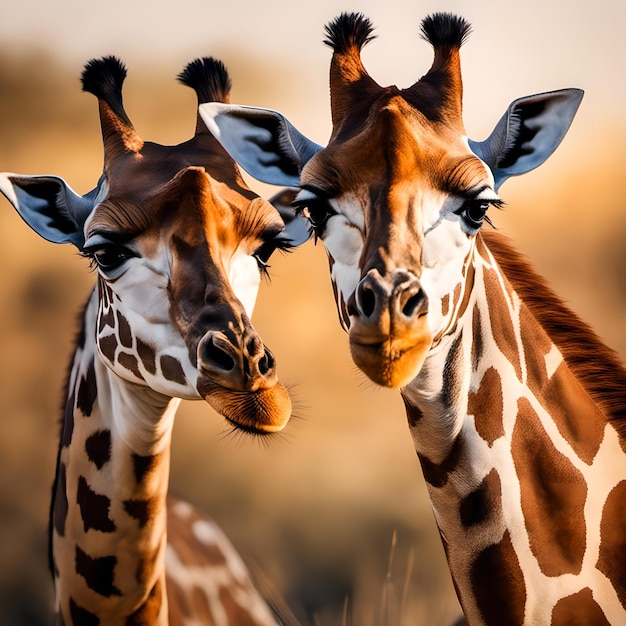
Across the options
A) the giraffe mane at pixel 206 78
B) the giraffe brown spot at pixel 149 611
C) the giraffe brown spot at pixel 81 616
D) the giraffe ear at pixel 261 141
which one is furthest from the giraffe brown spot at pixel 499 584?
the giraffe mane at pixel 206 78

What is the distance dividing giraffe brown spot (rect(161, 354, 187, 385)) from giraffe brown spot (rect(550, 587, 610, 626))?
69.3 inches

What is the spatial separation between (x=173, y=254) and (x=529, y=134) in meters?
1.64

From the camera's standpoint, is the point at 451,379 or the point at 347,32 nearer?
the point at 451,379

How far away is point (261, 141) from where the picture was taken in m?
4.51

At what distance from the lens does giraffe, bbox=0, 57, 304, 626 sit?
159 inches

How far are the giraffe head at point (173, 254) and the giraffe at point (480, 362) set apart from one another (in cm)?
49

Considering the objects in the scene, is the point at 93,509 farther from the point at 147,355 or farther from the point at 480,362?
the point at 480,362

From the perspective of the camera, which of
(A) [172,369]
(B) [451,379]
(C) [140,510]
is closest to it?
(B) [451,379]

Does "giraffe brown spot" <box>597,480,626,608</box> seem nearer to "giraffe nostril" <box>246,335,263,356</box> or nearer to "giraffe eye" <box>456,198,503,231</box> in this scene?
"giraffe eye" <box>456,198,503,231</box>

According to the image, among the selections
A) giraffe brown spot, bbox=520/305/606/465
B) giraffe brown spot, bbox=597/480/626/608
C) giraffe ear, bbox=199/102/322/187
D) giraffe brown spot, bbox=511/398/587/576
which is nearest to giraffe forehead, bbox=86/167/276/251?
giraffe ear, bbox=199/102/322/187

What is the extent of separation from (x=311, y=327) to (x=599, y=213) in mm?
3369

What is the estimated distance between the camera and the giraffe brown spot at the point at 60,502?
15.1 feet

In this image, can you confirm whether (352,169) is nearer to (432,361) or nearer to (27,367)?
(432,361)

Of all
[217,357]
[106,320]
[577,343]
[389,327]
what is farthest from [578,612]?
[106,320]
